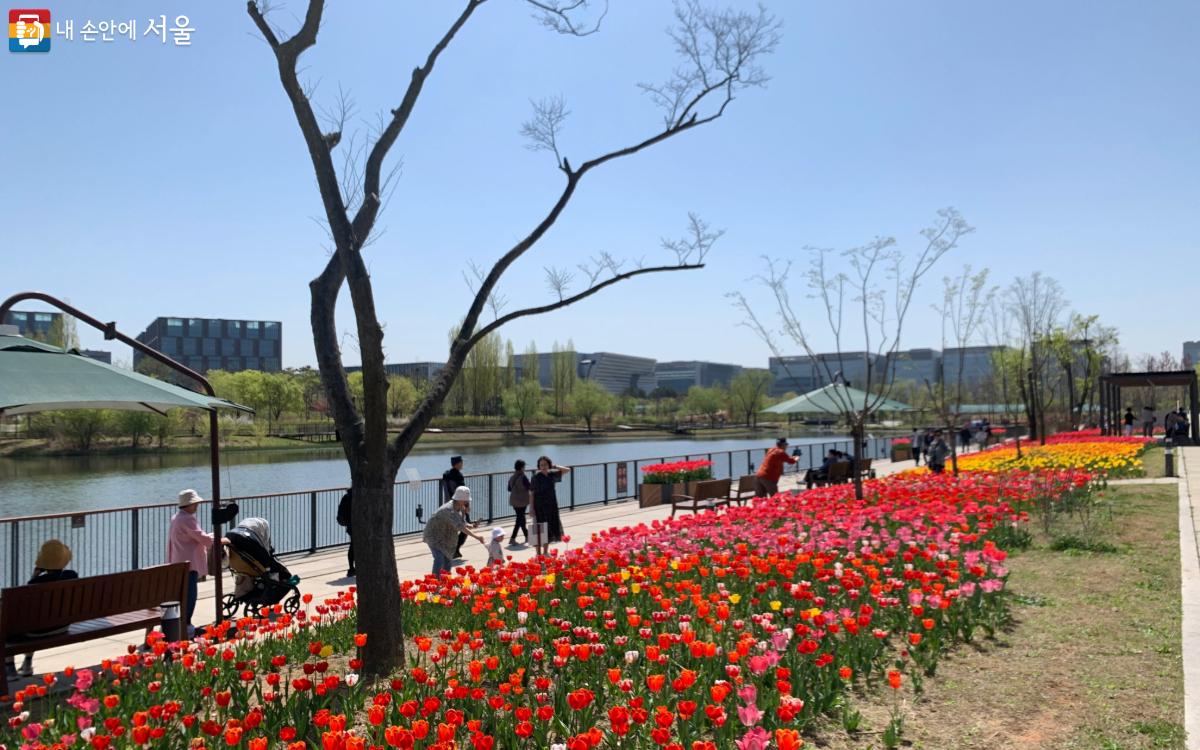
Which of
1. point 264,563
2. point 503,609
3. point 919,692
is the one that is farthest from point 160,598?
point 919,692

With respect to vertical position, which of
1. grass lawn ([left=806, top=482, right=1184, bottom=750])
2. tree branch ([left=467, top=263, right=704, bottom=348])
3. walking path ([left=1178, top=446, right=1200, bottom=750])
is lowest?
grass lawn ([left=806, top=482, right=1184, bottom=750])

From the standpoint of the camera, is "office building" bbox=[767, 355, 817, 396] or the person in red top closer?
the person in red top

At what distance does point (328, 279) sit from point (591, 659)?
319 centimetres

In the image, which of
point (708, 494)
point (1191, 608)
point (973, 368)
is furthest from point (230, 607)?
point (973, 368)

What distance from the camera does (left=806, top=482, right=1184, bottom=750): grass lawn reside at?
14.3 feet

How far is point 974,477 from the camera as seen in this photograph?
14.7 meters

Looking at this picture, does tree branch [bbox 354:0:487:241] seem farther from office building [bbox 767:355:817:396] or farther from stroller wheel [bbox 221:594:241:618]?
office building [bbox 767:355:817:396]

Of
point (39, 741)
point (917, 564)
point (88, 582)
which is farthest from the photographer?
point (917, 564)

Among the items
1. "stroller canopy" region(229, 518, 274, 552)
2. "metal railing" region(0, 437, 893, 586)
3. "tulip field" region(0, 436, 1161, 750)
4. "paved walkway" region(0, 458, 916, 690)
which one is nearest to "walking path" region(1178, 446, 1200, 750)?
"tulip field" region(0, 436, 1161, 750)

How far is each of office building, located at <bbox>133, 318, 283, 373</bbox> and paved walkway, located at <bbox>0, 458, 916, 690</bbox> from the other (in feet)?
486

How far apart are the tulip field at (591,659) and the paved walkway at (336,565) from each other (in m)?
0.91

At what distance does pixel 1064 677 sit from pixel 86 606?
6.62 meters

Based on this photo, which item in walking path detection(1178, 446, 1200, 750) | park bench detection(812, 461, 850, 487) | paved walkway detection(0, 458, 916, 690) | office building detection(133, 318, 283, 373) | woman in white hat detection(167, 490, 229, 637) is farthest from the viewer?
office building detection(133, 318, 283, 373)

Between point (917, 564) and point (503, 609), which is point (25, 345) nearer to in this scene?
point (503, 609)
